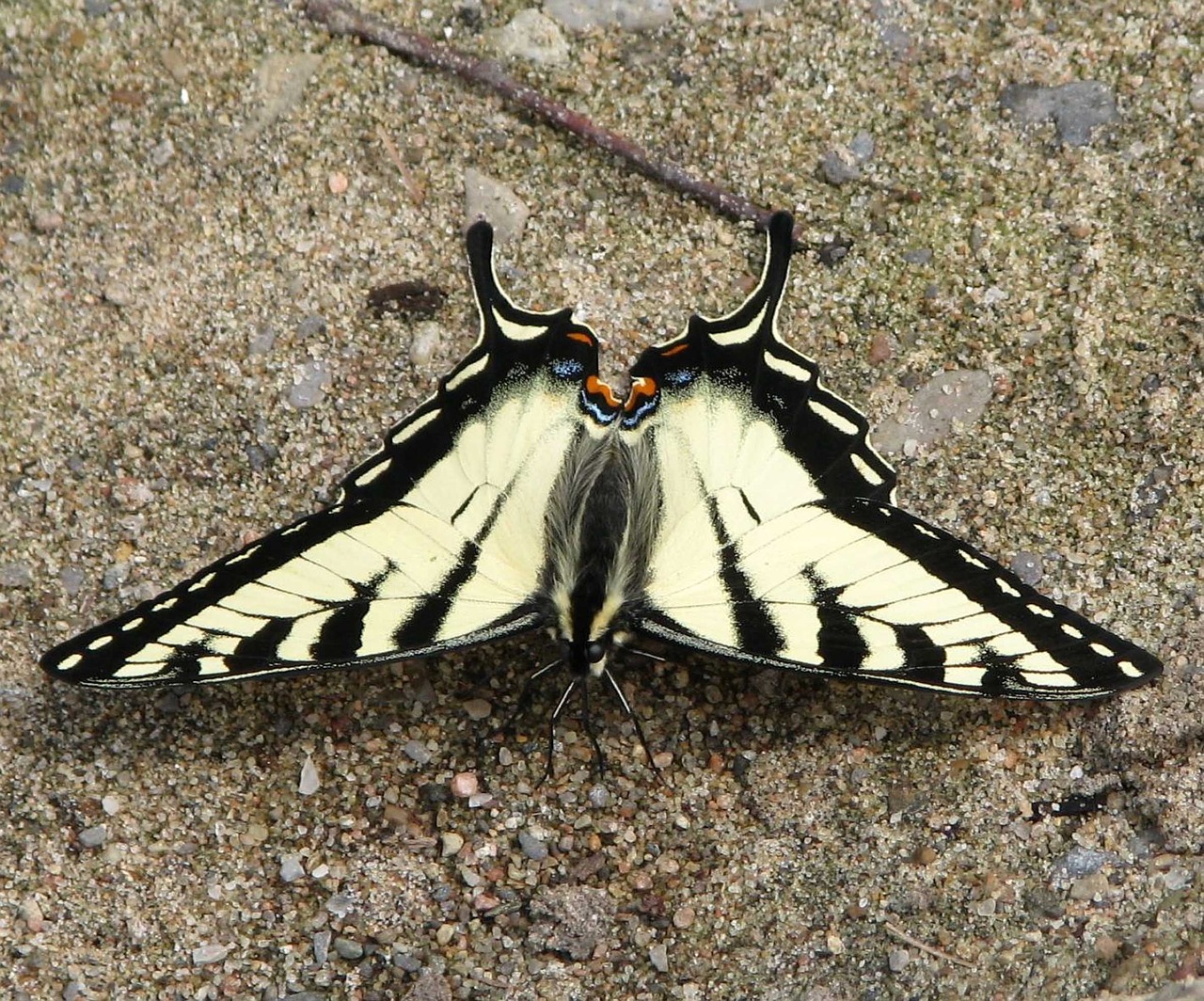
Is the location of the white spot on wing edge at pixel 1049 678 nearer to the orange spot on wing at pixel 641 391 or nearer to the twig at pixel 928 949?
the twig at pixel 928 949

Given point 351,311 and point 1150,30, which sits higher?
point 1150,30

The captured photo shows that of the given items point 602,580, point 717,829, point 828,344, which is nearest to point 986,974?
point 717,829

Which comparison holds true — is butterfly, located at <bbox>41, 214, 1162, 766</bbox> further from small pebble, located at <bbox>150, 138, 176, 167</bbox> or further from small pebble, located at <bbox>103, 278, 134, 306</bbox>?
small pebble, located at <bbox>150, 138, 176, 167</bbox>

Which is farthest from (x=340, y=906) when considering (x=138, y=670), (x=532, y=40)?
(x=532, y=40)

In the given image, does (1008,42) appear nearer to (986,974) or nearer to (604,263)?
(604,263)

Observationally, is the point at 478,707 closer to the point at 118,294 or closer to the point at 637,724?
the point at 637,724

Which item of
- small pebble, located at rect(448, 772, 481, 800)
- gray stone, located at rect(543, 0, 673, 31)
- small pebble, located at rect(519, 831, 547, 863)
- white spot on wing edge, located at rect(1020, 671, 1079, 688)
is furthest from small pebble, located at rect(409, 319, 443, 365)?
white spot on wing edge, located at rect(1020, 671, 1079, 688)
